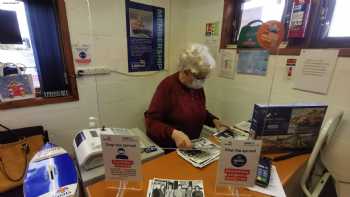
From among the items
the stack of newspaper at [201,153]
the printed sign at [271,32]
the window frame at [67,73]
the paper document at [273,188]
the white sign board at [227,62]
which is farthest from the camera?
the white sign board at [227,62]

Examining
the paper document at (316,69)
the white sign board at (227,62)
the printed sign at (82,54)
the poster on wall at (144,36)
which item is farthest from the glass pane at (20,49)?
the paper document at (316,69)

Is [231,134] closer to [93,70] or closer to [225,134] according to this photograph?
[225,134]

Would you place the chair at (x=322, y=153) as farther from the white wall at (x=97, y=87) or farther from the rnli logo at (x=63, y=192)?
the white wall at (x=97, y=87)

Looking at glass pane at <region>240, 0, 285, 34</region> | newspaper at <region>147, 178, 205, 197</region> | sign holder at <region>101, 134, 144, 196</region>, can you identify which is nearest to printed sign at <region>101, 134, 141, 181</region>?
sign holder at <region>101, 134, 144, 196</region>

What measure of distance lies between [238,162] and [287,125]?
1.98 ft

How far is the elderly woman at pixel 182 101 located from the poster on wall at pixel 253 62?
0.50m

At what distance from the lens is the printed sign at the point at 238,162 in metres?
0.66

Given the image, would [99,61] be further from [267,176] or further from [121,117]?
[267,176]

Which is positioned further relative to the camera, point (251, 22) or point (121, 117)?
point (121, 117)

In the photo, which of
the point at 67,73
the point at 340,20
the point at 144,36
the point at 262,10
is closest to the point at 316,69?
→ the point at 340,20

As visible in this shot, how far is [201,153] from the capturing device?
1.03 meters

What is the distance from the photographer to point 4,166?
113 cm

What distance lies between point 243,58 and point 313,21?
0.57 meters

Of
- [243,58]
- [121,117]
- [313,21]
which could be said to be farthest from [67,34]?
[313,21]
